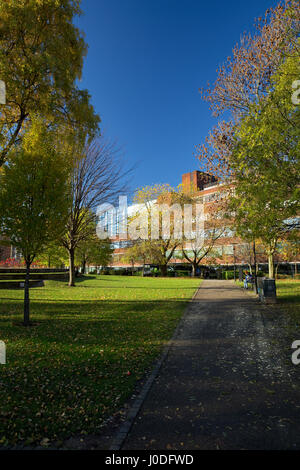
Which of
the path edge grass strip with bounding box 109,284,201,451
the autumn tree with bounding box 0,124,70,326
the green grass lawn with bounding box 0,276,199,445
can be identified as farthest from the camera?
the autumn tree with bounding box 0,124,70,326

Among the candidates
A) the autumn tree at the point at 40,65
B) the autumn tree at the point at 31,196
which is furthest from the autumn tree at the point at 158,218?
the autumn tree at the point at 31,196

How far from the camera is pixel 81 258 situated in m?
45.6

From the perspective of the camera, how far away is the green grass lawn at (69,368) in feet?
11.1

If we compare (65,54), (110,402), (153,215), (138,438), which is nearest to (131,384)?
(110,402)

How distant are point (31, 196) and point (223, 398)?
292 inches

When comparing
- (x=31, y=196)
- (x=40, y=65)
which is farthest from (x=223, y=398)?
(x=40, y=65)

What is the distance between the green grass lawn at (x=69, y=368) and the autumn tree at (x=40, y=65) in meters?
6.30

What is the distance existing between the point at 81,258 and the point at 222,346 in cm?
4108

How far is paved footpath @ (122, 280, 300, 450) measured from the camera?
3055mm

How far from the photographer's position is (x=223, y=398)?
4031 mm

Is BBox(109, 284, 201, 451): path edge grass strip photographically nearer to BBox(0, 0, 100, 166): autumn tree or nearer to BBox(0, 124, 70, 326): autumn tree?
BBox(0, 124, 70, 326): autumn tree

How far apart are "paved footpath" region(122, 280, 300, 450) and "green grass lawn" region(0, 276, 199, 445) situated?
58cm

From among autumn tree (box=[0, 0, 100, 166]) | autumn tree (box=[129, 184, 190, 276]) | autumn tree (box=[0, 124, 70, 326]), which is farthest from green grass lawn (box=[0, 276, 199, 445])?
autumn tree (box=[129, 184, 190, 276])

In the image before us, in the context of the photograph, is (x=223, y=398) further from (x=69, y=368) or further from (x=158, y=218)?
(x=158, y=218)
